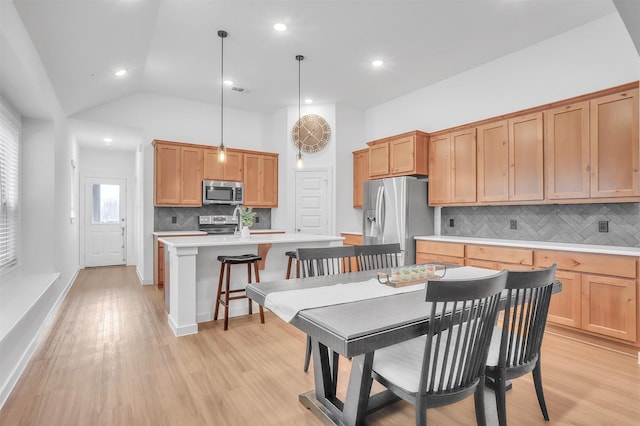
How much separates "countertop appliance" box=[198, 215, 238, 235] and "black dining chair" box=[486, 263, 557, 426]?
15.6 feet

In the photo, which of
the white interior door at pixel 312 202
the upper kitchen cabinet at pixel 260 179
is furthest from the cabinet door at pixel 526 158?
the upper kitchen cabinet at pixel 260 179

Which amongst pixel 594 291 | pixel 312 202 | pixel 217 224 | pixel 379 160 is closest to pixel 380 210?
pixel 379 160

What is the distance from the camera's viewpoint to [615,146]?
3.02 m

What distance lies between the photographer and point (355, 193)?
6.06m

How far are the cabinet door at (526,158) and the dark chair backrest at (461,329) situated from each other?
2.75 metres

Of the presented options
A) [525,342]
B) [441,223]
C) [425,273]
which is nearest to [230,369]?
[425,273]

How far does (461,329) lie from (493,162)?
3245mm

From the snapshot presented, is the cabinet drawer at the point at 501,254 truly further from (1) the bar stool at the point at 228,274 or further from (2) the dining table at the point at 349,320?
(1) the bar stool at the point at 228,274

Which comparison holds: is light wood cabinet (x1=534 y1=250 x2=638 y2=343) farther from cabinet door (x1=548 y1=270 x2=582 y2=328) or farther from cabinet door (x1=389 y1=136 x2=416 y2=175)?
cabinet door (x1=389 y1=136 x2=416 y2=175)

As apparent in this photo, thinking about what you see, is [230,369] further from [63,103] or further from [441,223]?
[63,103]

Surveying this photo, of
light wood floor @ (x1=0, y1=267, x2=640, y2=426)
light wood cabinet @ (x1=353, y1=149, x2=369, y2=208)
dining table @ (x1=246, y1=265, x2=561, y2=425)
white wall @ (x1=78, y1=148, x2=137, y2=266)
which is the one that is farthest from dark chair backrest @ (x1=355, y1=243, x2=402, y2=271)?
white wall @ (x1=78, y1=148, x2=137, y2=266)

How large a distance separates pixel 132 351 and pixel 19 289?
130 centimetres

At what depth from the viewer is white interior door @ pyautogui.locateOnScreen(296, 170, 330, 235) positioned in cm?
594

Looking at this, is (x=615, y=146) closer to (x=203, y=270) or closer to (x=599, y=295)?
(x=599, y=295)
